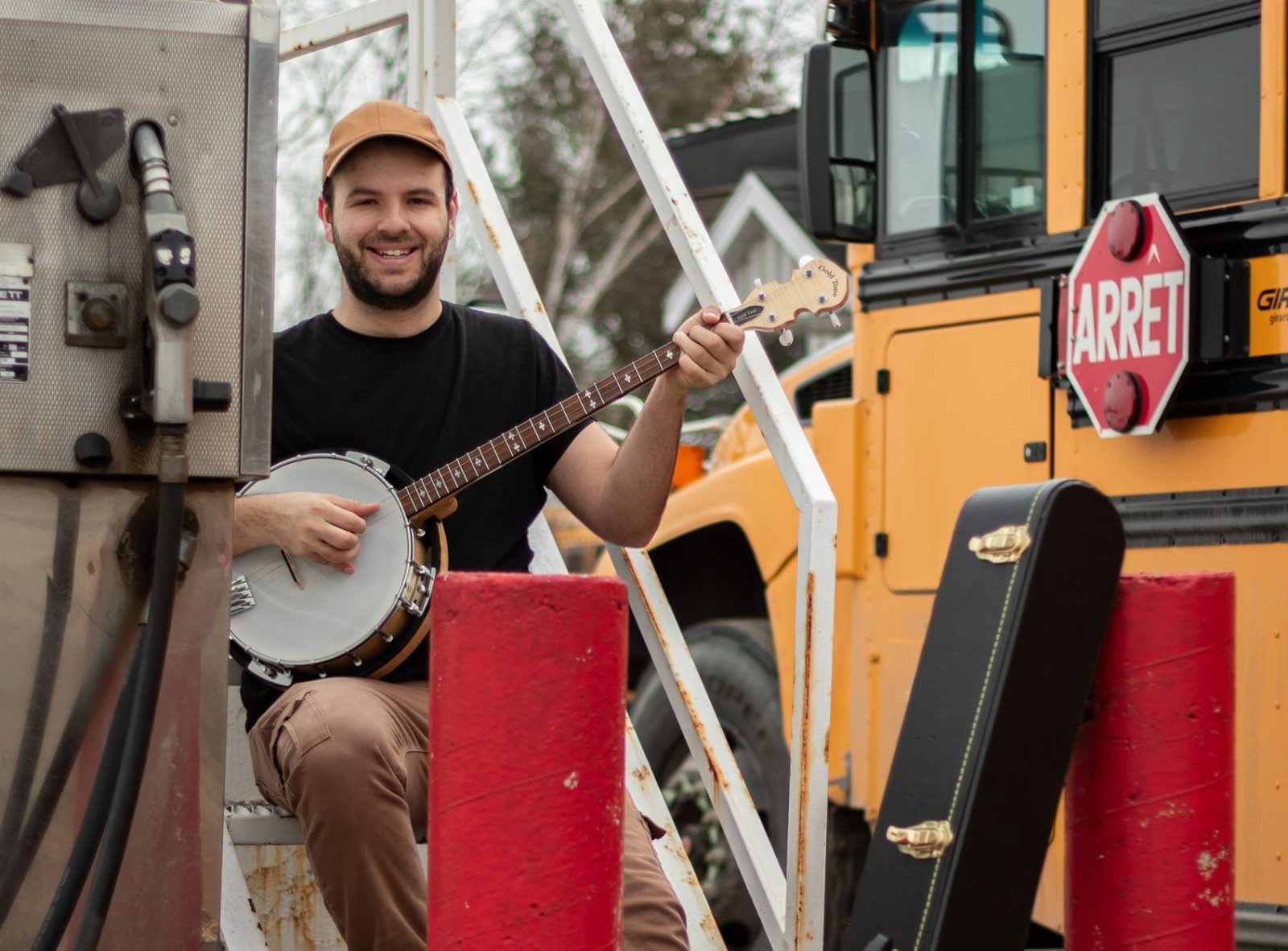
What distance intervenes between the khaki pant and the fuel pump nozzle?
0.80 meters

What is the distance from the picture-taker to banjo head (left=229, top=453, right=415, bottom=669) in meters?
3.01

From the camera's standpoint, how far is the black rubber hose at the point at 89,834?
6.26 feet

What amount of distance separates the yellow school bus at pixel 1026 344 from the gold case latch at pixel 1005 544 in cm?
101

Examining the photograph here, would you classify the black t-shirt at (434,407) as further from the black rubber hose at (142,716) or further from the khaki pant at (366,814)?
the black rubber hose at (142,716)

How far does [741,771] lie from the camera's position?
17.0 feet

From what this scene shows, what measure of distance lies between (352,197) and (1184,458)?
1718 millimetres

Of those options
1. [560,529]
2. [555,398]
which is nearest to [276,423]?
[555,398]

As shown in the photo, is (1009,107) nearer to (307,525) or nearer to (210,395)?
(307,525)

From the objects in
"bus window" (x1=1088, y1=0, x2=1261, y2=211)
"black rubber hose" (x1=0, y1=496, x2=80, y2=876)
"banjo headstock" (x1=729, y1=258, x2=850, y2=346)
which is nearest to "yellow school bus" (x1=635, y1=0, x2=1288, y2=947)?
"bus window" (x1=1088, y1=0, x2=1261, y2=211)

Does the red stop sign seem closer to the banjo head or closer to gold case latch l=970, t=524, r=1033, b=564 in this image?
gold case latch l=970, t=524, r=1033, b=564

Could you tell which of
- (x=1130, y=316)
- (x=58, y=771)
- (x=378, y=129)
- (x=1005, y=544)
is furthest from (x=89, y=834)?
(x=1130, y=316)

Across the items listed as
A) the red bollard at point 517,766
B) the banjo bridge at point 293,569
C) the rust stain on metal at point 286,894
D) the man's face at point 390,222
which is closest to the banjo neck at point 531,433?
the banjo bridge at point 293,569

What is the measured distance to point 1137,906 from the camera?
7.11 feet

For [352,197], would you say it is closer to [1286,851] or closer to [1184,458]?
[1184,458]
